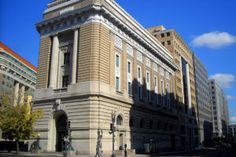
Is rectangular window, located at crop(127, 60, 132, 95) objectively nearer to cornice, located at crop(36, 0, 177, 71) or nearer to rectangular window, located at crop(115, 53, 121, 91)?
rectangular window, located at crop(115, 53, 121, 91)

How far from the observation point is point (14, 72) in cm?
10488

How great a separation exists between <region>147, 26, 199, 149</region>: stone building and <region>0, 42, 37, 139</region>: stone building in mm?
46185

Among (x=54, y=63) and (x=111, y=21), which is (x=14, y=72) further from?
(x=111, y=21)

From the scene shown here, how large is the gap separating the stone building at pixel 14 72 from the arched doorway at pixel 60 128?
161 ft

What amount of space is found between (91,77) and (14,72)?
73.9 m

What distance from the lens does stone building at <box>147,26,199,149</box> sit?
83312 mm

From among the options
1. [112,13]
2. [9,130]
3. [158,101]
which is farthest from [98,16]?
[158,101]

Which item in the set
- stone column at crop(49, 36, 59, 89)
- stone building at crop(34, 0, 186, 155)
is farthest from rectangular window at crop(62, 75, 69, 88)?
stone column at crop(49, 36, 59, 89)

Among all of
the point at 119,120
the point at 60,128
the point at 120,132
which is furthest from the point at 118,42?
the point at 60,128

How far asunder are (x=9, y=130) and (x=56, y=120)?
6.94 meters

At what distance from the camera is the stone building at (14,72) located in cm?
9689

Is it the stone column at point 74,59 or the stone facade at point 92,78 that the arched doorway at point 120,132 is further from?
the stone column at point 74,59

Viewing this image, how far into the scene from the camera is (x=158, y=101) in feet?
207

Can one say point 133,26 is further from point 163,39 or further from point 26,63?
point 26,63
